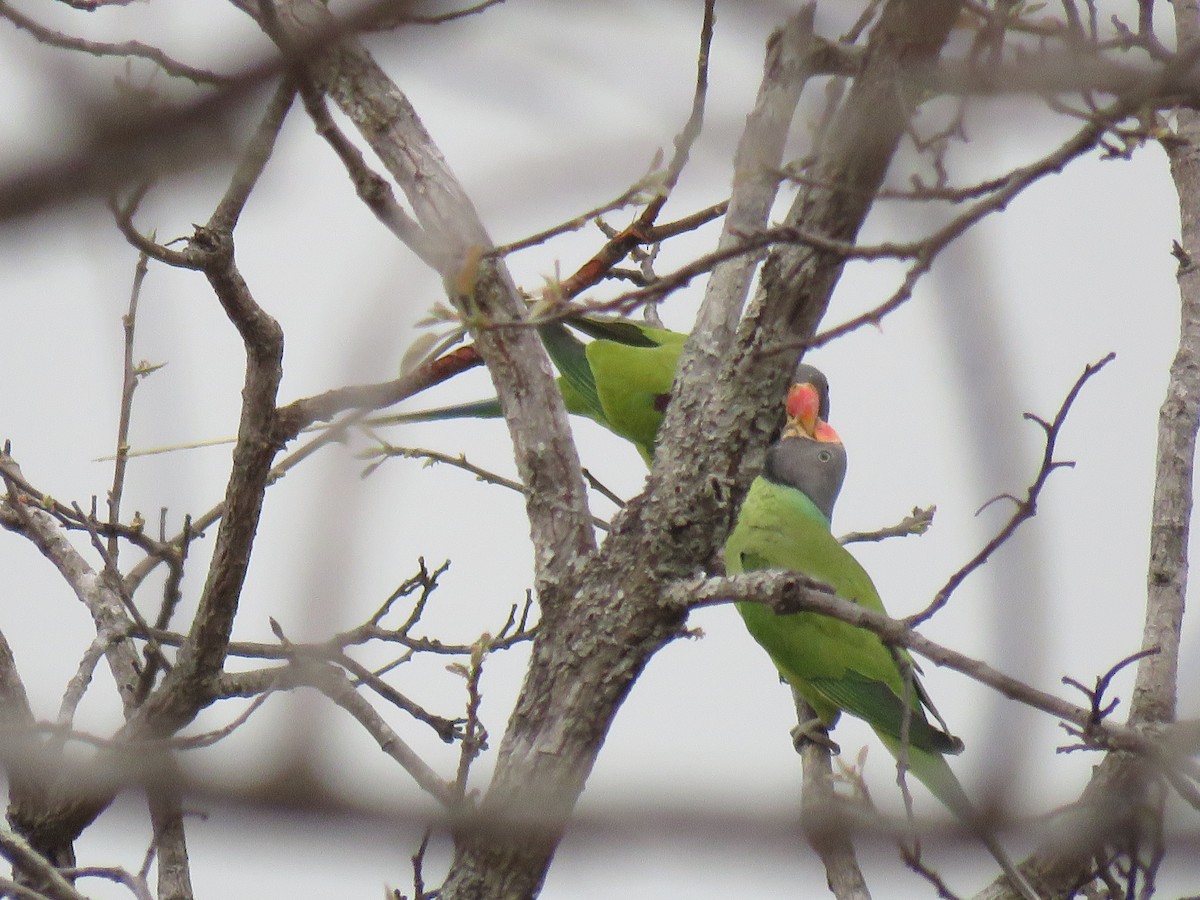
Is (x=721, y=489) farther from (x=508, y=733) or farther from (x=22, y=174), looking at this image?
(x=22, y=174)

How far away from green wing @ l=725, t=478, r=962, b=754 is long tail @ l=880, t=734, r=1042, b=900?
0.57 feet

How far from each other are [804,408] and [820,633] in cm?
79

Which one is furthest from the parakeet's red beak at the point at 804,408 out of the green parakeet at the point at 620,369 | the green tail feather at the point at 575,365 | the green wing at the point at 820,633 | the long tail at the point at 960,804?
the long tail at the point at 960,804

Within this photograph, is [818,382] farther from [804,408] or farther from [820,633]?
[820,633]

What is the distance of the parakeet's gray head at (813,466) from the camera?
14.4 ft

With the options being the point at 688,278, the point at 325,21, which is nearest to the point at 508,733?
the point at 688,278

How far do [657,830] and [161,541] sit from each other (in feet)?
5.95

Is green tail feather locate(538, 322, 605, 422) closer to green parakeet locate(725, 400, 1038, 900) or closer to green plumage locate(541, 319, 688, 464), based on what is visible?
green plumage locate(541, 319, 688, 464)

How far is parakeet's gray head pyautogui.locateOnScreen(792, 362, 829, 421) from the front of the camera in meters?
4.16

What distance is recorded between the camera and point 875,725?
153 inches

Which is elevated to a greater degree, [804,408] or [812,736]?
[804,408]

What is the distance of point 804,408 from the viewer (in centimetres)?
428

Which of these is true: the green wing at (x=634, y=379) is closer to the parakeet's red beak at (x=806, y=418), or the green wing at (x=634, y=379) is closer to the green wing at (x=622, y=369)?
the green wing at (x=622, y=369)

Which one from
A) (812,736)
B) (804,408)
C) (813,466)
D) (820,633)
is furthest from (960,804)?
(813,466)
